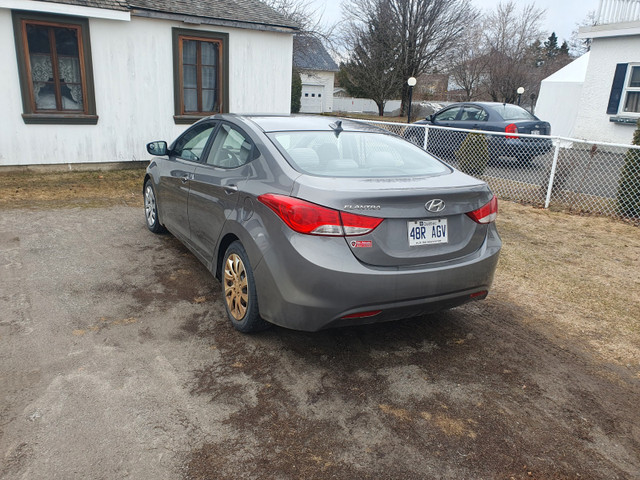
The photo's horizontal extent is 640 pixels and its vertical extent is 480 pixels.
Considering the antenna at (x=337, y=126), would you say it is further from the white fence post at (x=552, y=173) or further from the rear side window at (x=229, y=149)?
Result: the white fence post at (x=552, y=173)

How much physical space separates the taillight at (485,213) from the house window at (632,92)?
511 inches

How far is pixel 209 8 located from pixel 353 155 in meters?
8.38

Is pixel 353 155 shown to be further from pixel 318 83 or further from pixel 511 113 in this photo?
pixel 318 83

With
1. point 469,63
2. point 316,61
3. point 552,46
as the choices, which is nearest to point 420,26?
point 469,63

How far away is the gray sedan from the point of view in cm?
283

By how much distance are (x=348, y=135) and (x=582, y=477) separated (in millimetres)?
2670

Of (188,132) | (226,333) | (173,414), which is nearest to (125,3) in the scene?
(188,132)

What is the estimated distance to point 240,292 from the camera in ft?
11.4

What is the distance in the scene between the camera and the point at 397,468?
2322mm

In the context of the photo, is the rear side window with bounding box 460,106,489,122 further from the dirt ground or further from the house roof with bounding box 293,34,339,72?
the house roof with bounding box 293,34,339,72

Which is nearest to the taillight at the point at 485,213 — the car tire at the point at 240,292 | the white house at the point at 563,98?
the car tire at the point at 240,292

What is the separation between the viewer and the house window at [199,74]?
33.4 feet

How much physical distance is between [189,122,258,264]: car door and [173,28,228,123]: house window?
6721mm

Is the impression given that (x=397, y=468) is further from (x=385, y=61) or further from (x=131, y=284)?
(x=385, y=61)
